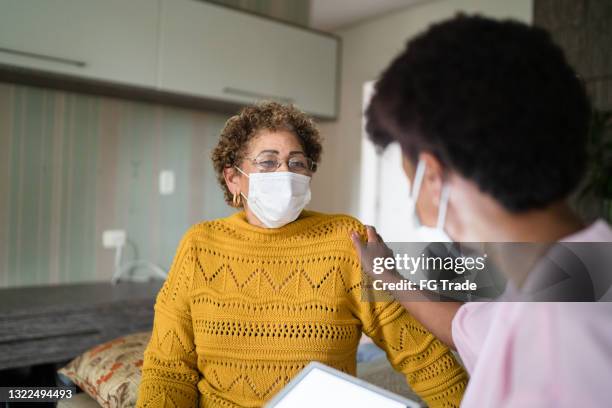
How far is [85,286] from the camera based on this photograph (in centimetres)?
241

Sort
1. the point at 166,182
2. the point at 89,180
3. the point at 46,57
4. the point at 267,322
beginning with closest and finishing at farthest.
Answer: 1. the point at 267,322
2. the point at 46,57
3. the point at 89,180
4. the point at 166,182

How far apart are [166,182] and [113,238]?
0.40 meters

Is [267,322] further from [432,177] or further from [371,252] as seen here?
[432,177]

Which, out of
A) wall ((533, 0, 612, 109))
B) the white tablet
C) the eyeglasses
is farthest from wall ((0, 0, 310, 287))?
the white tablet

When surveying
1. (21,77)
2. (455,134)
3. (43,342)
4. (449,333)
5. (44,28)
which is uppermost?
(44,28)

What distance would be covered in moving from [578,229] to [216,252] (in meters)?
0.80

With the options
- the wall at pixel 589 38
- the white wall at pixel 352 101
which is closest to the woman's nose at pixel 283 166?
the wall at pixel 589 38

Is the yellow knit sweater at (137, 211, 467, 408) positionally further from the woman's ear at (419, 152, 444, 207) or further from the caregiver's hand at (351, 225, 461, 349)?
the woman's ear at (419, 152, 444, 207)

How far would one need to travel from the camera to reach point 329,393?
757mm

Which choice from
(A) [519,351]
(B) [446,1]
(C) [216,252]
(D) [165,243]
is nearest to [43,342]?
(D) [165,243]

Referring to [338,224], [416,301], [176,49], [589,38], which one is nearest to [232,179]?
[338,224]

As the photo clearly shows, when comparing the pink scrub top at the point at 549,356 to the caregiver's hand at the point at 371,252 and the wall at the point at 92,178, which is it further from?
the wall at the point at 92,178

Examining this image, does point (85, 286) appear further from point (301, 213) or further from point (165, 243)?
point (301, 213)

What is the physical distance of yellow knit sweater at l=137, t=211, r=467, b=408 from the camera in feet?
3.61
